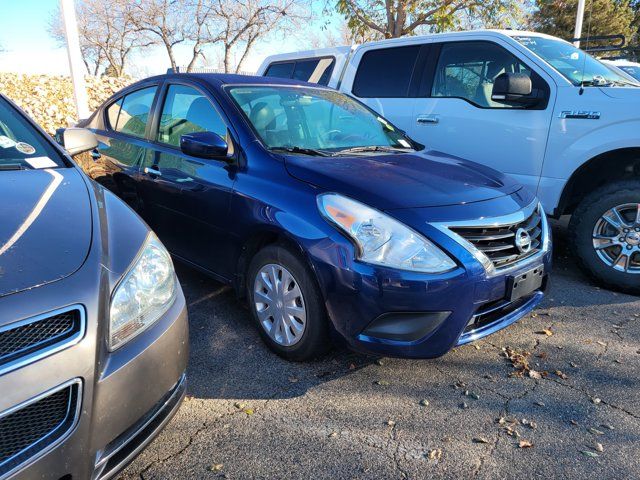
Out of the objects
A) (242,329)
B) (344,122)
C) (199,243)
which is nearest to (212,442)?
(242,329)

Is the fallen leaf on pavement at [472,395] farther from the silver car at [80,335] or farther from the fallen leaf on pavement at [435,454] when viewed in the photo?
the silver car at [80,335]

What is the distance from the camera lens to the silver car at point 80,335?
4.33ft

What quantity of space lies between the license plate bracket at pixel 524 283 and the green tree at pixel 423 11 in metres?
11.9

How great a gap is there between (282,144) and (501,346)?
6.19 ft

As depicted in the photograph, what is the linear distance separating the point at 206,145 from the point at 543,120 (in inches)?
113

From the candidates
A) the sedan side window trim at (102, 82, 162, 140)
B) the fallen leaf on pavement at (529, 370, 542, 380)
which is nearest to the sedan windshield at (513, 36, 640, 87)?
the fallen leaf on pavement at (529, 370, 542, 380)

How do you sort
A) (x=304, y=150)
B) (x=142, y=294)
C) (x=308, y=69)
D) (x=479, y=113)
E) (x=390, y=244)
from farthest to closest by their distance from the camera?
(x=308, y=69) → (x=479, y=113) → (x=304, y=150) → (x=390, y=244) → (x=142, y=294)

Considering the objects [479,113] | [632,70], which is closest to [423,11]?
[632,70]

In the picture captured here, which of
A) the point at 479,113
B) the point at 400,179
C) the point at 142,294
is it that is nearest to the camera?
the point at 142,294

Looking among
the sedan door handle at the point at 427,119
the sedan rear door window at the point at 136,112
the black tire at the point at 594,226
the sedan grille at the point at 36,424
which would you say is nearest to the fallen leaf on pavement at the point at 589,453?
the sedan grille at the point at 36,424

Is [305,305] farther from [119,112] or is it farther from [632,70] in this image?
[632,70]

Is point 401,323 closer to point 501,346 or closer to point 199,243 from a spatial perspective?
point 501,346

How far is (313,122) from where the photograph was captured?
11.6 ft

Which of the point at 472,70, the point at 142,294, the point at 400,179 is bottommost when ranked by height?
the point at 142,294
